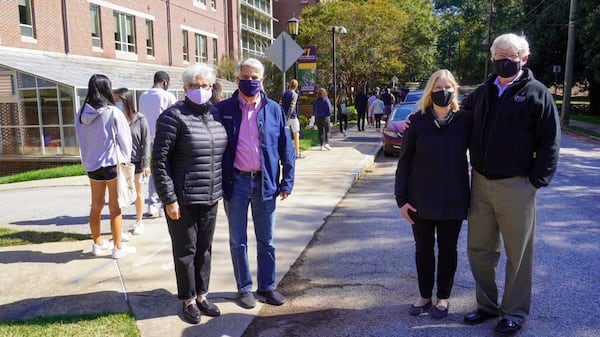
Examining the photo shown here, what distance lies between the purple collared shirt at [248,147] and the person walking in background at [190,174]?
16cm

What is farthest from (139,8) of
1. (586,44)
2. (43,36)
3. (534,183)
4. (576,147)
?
(534,183)

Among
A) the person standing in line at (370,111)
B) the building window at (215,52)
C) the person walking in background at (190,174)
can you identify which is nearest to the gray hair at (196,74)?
the person walking in background at (190,174)

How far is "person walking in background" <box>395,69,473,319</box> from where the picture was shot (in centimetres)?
380

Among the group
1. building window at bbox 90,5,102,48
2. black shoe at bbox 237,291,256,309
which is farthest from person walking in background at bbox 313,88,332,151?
building window at bbox 90,5,102,48

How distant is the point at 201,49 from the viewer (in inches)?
1258

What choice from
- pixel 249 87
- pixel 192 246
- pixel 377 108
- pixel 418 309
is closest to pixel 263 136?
pixel 249 87

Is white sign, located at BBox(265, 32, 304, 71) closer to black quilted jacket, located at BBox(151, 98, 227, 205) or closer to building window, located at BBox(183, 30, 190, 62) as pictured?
black quilted jacket, located at BBox(151, 98, 227, 205)

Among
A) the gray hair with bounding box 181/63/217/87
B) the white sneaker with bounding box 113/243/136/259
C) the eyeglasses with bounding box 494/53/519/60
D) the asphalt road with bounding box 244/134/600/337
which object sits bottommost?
the asphalt road with bounding box 244/134/600/337

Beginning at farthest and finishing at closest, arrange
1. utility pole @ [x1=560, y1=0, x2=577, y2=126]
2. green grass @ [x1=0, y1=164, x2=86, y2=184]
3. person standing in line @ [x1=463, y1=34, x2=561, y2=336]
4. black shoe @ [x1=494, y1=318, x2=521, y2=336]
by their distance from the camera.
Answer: utility pole @ [x1=560, y1=0, x2=577, y2=126] → green grass @ [x1=0, y1=164, x2=86, y2=184] → black shoe @ [x1=494, y1=318, x2=521, y2=336] → person standing in line @ [x1=463, y1=34, x2=561, y2=336]

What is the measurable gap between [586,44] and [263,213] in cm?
2770

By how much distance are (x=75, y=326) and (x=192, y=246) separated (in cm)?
103

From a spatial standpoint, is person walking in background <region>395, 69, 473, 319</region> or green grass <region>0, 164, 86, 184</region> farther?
green grass <region>0, 164, 86, 184</region>

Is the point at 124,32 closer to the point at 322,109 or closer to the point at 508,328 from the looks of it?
the point at 322,109

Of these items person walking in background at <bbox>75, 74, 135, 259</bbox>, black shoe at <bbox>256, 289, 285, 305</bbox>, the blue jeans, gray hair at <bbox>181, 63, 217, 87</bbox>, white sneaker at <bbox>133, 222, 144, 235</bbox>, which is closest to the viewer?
gray hair at <bbox>181, 63, 217, 87</bbox>
